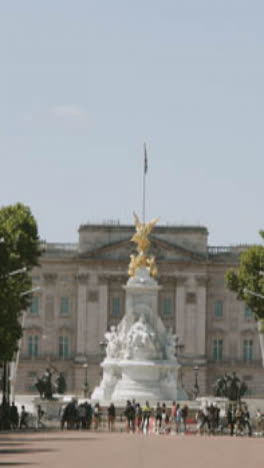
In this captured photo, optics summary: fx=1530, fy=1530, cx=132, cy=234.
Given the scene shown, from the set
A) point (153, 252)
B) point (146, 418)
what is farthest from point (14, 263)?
point (153, 252)

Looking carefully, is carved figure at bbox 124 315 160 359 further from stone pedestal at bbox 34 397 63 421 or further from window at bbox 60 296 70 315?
window at bbox 60 296 70 315

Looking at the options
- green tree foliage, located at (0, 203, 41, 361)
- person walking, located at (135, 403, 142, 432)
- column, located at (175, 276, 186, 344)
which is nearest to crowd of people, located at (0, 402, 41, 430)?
green tree foliage, located at (0, 203, 41, 361)

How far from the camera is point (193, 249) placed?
16000cm

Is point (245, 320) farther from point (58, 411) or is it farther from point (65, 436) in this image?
point (65, 436)

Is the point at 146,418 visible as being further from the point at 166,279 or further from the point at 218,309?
the point at 218,309

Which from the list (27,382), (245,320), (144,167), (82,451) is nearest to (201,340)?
(245,320)

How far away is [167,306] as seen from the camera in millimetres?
161375

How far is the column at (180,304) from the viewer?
159m

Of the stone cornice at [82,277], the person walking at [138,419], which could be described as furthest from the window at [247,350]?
the person walking at [138,419]

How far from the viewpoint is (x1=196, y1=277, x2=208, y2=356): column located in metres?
159

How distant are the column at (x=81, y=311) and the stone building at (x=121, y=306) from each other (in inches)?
4.1

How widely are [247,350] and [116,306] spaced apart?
14523 mm

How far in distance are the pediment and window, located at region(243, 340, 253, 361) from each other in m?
10.1

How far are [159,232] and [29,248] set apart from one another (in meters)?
66.8
